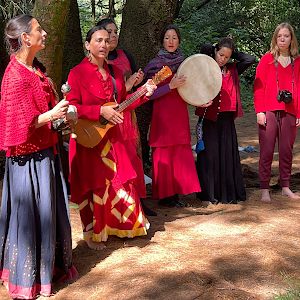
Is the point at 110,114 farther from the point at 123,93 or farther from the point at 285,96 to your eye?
the point at 285,96

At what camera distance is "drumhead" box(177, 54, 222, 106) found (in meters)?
5.43

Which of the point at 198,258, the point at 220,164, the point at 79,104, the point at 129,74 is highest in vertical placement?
the point at 129,74

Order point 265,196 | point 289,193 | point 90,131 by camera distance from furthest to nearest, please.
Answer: point 289,193, point 265,196, point 90,131

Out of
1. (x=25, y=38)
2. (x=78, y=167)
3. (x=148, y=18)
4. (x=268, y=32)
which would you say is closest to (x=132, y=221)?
(x=78, y=167)

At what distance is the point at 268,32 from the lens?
17.7 meters

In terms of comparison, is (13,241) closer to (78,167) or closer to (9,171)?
(9,171)

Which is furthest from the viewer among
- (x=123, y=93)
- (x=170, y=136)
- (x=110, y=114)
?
(x=170, y=136)

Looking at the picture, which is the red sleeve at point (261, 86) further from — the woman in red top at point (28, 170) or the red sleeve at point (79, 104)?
the woman in red top at point (28, 170)

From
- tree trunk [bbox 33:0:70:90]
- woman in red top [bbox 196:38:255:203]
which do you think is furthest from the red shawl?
woman in red top [bbox 196:38:255:203]

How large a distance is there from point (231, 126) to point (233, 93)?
0.37m

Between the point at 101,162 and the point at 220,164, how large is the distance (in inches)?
76.3

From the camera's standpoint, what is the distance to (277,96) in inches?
229

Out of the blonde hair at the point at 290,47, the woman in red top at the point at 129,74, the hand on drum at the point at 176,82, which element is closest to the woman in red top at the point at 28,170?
the woman in red top at the point at 129,74

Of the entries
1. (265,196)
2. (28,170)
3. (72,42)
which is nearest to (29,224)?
(28,170)
